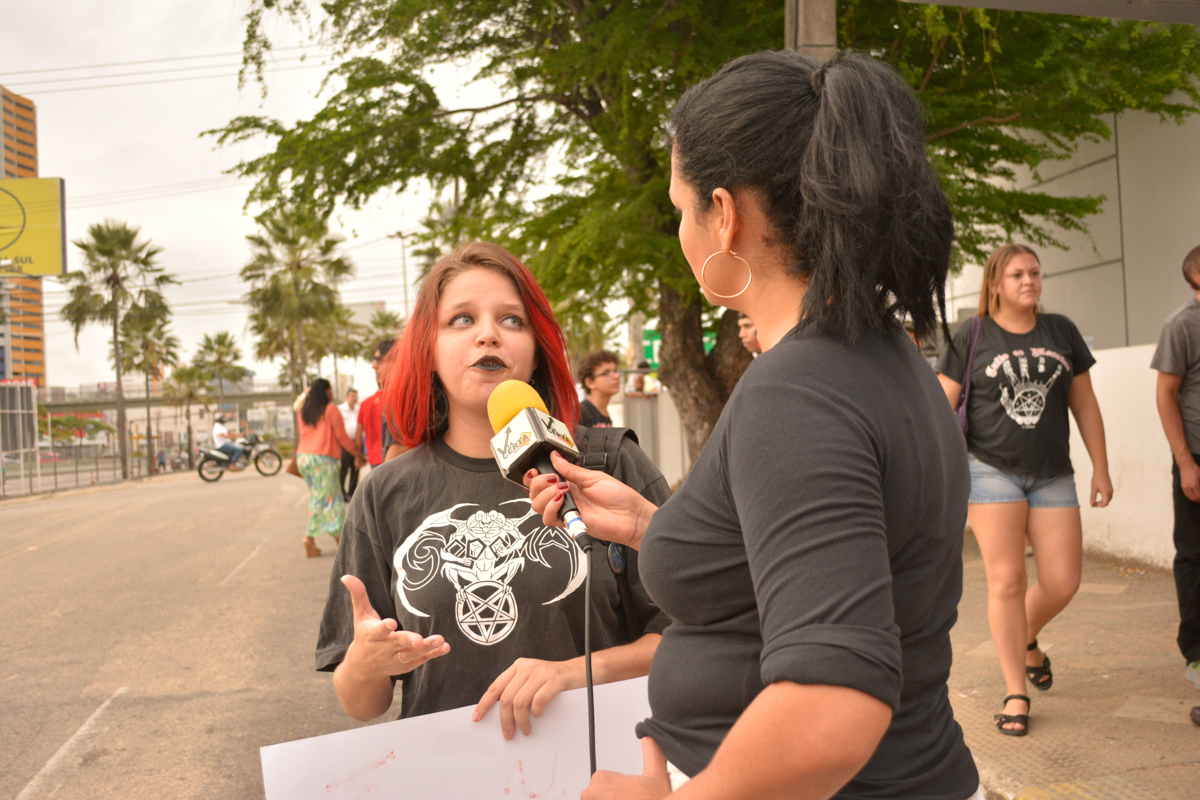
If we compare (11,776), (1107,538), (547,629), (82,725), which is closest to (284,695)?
(82,725)

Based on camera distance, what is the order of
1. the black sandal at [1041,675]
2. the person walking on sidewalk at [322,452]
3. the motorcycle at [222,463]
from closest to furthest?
the black sandal at [1041,675] → the person walking on sidewalk at [322,452] → the motorcycle at [222,463]

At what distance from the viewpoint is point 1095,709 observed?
14.4 ft

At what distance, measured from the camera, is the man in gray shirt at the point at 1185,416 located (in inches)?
171

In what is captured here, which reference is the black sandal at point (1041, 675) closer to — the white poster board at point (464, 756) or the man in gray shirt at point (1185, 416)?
the man in gray shirt at point (1185, 416)

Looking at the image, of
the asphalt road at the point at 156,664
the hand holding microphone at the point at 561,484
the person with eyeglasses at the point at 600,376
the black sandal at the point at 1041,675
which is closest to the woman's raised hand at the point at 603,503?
the hand holding microphone at the point at 561,484

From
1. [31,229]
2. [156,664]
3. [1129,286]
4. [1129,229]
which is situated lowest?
[156,664]

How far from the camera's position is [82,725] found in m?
5.17

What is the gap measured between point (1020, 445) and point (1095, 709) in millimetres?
1357

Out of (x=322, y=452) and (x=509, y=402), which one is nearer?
(x=509, y=402)

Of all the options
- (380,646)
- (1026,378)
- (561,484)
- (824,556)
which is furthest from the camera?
(1026,378)

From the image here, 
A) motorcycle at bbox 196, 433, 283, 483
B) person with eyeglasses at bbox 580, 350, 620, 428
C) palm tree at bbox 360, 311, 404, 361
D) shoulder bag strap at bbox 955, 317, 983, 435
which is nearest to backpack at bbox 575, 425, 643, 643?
shoulder bag strap at bbox 955, 317, 983, 435

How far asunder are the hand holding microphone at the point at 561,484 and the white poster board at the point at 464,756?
33cm

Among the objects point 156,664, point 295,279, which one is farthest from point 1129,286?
point 295,279

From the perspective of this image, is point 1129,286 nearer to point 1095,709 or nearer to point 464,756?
point 1095,709
